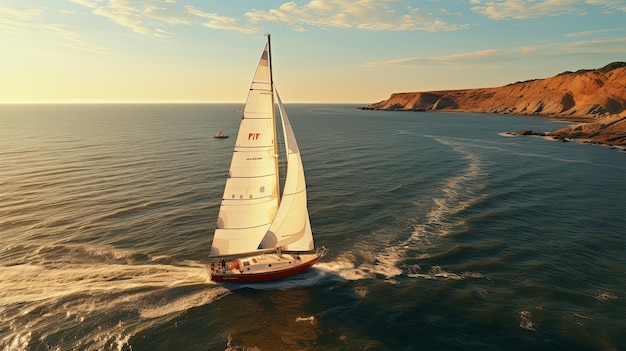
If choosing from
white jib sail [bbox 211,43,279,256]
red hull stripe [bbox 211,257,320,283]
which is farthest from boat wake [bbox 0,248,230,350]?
white jib sail [bbox 211,43,279,256]

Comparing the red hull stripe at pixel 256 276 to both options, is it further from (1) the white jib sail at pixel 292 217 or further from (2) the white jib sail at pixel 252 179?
(2) the white jib sail at pixel 252 179

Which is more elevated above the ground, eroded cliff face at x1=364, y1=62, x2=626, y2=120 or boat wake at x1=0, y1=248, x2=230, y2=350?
eroded cliff face at x1=364, y1=62, x2=626, y2=120

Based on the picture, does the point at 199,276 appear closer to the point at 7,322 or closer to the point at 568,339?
the point at 7,322

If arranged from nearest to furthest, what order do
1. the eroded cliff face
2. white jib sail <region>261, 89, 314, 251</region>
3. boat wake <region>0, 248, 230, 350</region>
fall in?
boat wake <region>0, 248, 230, 350</region> < white jib sail <region>261, 89, 314, 251</region> < the eroded cliff face

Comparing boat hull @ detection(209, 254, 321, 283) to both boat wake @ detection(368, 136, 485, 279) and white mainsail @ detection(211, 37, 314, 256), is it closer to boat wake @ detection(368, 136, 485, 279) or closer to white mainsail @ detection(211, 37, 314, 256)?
white mainsail @ detection(211, 37, 314, 256)

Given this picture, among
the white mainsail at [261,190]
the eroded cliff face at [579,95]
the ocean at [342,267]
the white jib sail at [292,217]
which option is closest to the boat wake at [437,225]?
the ocean at [342,267]
